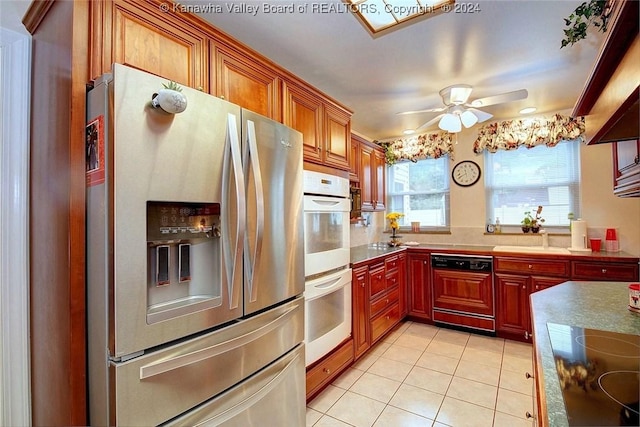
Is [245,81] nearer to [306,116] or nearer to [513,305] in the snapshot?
[306,116]

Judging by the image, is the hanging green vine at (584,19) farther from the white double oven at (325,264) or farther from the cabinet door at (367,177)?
the cabinet door at (367,177)

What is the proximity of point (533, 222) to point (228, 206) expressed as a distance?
381 centimetres

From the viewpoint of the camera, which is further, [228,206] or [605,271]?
[605,271]

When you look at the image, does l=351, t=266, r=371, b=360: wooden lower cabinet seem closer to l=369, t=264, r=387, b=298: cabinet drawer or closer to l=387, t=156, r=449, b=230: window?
l=369, t=264, r=387, b=298: cabinet drawer

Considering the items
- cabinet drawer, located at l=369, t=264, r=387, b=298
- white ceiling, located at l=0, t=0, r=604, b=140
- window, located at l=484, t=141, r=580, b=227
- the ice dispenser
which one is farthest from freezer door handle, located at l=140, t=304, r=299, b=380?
window, located at l=484, t=141, r=580, b=227

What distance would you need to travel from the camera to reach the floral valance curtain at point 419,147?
403cm

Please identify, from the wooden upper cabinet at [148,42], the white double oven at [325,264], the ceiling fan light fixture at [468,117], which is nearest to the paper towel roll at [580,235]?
the ceiling fan light fixture at [468,117]

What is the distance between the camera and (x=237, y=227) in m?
1.22

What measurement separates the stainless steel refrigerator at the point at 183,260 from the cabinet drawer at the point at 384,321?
4.87ft

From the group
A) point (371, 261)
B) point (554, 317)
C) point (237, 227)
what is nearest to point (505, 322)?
point (371, 261)

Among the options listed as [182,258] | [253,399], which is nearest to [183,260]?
[182,258]

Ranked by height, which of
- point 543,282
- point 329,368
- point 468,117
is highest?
point 468,117

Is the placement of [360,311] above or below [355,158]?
below

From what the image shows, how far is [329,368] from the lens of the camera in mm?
2184
